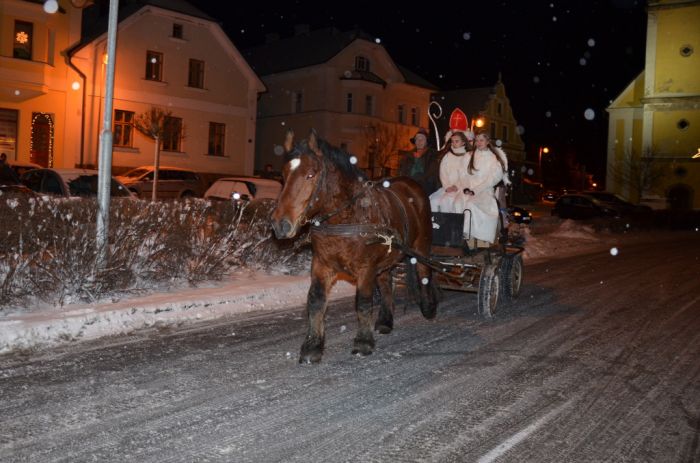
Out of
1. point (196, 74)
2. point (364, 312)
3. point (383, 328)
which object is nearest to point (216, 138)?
point (196, 74)

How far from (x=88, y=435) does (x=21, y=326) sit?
2990mm

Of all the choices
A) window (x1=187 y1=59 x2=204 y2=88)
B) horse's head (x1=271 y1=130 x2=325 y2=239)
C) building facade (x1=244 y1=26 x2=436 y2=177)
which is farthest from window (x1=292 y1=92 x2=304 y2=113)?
horse's head (x1=271 y1=130 x2=325 y2=239)

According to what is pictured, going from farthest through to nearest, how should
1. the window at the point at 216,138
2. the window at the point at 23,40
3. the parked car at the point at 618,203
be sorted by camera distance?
the window at the point at 216,138
the parked car at the point at 618,203
the window at the point at 23,40

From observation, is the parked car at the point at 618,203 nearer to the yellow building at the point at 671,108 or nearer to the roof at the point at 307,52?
the yellow building at the point at 671,108

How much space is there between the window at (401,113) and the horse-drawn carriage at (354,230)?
41.2 meters

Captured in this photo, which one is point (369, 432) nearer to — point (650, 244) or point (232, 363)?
point (232, 363)

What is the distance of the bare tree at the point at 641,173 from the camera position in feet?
140

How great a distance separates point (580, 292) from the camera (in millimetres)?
11734

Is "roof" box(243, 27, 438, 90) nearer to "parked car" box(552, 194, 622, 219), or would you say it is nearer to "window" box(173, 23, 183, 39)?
"window" box(173, 23, 183, 39)

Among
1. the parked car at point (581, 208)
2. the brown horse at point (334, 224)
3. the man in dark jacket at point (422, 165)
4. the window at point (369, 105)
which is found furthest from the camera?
the window at point (369, 105)

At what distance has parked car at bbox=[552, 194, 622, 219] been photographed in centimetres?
3641

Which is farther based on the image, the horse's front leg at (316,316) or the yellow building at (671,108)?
the yellow building at (671,108)

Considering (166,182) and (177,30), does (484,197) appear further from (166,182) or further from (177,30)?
(177,30)

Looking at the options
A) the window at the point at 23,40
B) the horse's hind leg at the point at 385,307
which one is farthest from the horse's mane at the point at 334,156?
the window at the point at 23,40
